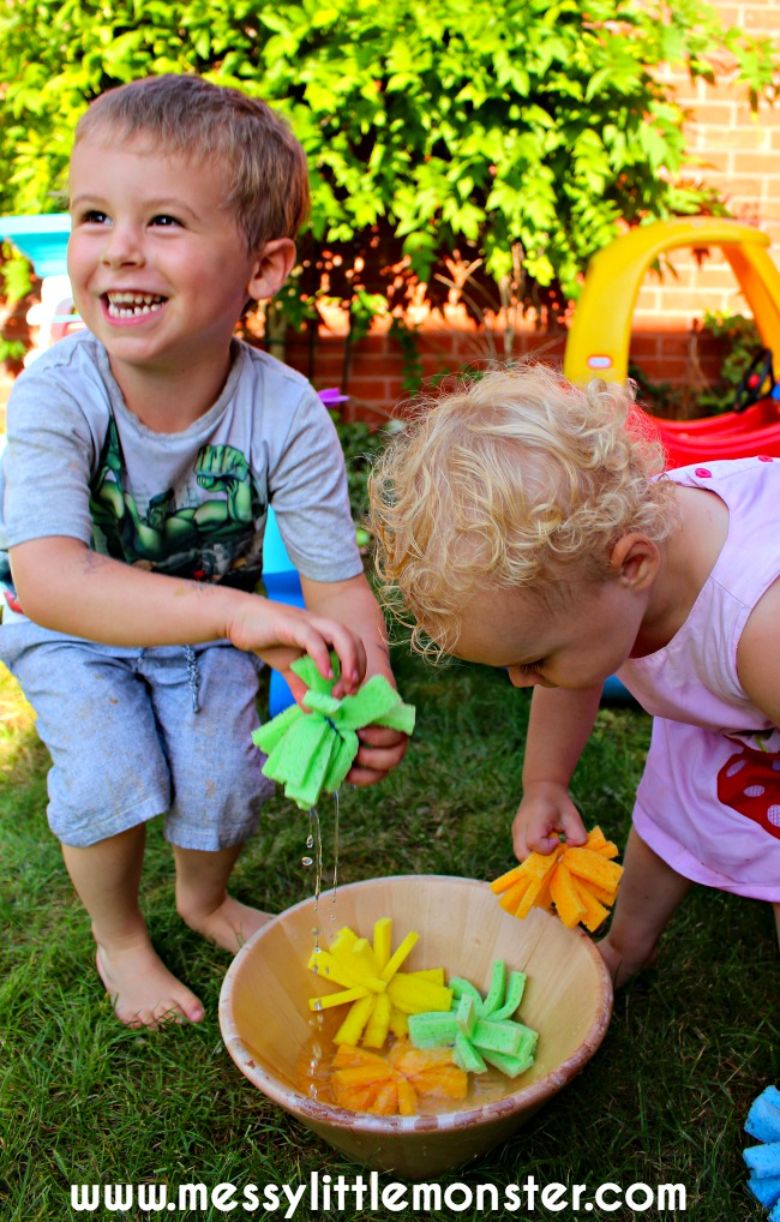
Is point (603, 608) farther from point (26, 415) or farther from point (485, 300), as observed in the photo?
point (485, 300)

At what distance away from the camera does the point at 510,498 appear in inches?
47.8

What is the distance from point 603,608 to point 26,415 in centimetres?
89

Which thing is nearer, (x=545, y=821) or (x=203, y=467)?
Answer: (x=545, y=821)

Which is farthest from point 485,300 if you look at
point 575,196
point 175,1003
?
point 175,1003

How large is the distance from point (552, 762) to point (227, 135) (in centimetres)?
105

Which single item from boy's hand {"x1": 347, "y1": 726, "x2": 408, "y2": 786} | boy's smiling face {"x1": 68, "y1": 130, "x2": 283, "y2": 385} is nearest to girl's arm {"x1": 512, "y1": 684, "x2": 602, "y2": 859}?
boy's hand {"x1": 347, "y1": 726, "x2": 408, "y2": 786}

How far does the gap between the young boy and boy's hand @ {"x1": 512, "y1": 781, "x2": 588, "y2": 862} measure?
0.25m

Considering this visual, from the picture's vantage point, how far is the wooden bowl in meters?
1.20

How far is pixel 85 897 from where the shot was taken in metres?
1.76

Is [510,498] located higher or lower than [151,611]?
higher

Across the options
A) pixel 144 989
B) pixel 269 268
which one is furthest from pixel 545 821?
pixel 269 268

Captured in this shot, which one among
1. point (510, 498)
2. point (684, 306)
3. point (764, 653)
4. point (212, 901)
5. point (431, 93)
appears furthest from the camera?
point (684, 306)

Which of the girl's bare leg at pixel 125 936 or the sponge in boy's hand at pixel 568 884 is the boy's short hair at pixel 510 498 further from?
the girl's bare leg at pixel 125 936

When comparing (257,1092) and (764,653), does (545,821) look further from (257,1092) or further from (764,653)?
(257,1092)
